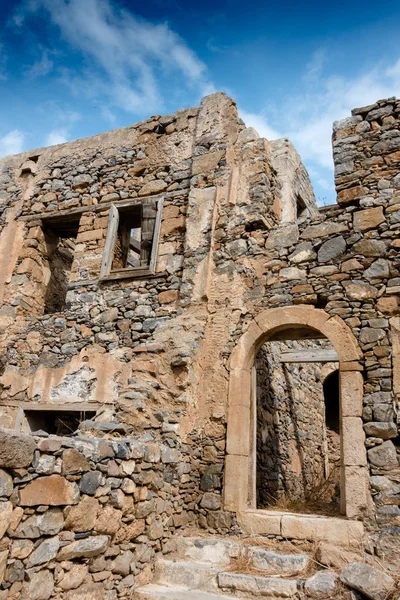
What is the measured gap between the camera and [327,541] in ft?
13.5

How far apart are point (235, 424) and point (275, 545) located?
1181 mm

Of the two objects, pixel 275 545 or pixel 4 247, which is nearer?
pixel 275 545

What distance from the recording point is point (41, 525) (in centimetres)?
289

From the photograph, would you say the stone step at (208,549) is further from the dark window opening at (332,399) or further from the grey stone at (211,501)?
the dark window opening at (332,399)

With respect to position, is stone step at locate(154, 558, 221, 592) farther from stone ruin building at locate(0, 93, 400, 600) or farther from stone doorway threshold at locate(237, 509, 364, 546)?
stone doorway threshold at locate(237, 509, 364, 546)

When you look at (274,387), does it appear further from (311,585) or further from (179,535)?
(311,585)

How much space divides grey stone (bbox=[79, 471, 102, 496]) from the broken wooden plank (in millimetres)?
5401

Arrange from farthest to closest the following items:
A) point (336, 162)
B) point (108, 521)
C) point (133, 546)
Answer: point (336, 162) → point (133, 546) → point (108, 521)

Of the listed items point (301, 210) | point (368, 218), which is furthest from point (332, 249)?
point (301, 210)

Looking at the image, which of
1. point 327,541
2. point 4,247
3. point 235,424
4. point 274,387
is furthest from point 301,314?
point 4,247

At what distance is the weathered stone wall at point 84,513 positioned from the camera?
2766mm

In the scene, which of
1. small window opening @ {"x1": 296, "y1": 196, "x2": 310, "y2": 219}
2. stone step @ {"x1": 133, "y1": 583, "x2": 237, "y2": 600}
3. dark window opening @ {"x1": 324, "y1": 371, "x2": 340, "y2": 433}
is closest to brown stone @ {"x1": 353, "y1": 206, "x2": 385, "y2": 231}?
stone step @ {"x1": 133, "y1": 583, "x2": 237, "y2": 600}

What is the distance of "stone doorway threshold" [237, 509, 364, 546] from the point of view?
4.09m

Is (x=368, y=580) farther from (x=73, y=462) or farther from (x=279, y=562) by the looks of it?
(x=73, y=462)
